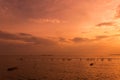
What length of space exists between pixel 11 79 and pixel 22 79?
4.89m

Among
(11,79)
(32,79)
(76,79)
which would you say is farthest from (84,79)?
(11,79)

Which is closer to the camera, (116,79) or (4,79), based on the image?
(4,79)

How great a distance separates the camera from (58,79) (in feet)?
261

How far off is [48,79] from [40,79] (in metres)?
3.64

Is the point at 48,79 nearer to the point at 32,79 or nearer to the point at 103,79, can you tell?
the point at 32,79

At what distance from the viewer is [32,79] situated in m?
77.4

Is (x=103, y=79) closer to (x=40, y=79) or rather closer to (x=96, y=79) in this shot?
(x=96, y=79)

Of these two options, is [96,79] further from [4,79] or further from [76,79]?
[4,79]

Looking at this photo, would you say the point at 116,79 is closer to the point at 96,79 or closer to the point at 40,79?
the point at 96,79

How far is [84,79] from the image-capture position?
80.1 meters

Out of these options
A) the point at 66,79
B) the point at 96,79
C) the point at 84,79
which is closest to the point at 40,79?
the point at 66,79

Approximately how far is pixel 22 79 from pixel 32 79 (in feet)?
13.9

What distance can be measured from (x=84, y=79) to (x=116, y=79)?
14773mm

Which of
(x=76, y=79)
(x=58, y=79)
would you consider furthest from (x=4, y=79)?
(x=76, y=79)
